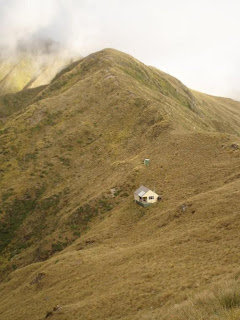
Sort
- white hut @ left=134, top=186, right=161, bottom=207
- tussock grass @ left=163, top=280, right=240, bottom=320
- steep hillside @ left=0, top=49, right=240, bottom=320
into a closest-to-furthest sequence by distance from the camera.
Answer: tussock grass @ left=163, top=280, right=240, bottom=320
steep hillside @ left=0, top=49, right=240, bottom=320
white hut @ left=134, top=186, right=161, bottom=207

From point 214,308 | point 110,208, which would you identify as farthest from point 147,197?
point 214,308

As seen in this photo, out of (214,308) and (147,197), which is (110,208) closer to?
(147,197)

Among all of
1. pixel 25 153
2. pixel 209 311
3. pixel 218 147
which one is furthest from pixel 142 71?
pixel 209 311

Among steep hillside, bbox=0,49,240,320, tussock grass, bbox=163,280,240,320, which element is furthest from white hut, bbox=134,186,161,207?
tussock grass, bbox=163,280,240,320

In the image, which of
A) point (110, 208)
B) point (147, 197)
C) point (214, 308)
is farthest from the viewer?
point (110, 208)

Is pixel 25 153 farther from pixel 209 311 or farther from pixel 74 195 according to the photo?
pixel 209 311

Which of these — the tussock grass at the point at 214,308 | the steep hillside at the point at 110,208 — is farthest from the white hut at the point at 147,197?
the tussock grass at the point at 214,308

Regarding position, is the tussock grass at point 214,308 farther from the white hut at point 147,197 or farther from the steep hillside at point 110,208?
the white hut at point 147,197

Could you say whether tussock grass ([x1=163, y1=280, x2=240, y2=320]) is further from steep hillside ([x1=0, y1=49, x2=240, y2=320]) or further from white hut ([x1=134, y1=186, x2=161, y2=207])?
white hut ([x1=134, y1=186, x2=161, y2=207])
